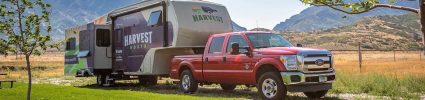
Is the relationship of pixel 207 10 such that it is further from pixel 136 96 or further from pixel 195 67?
pixel 136 96

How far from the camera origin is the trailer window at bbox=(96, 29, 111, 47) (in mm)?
20828

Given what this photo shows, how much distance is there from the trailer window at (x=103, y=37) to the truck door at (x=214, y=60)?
661 centimetres

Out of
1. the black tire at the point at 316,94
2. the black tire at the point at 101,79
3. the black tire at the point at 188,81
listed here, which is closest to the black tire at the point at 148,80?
the black tire at the point at 101,79

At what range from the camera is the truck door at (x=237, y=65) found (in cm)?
1390

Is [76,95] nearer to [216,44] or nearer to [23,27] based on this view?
[23,27]

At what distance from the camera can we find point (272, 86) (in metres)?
13.1

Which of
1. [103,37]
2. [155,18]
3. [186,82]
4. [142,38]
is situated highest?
[155,18]

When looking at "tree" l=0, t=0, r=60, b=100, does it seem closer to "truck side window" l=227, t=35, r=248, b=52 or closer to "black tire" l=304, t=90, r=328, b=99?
"truck side window" l=227, t=35, r=248, b=52

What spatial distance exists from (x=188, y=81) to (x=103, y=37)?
5.85 metres

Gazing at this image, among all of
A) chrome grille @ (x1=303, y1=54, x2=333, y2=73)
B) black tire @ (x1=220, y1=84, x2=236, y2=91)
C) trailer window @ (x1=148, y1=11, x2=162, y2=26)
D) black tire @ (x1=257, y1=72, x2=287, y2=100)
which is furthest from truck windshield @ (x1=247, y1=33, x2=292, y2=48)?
trailer window @ (x1=148, y1=11, x2=162, y2=26)

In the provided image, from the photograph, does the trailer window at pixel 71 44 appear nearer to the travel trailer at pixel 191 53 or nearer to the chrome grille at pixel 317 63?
the travel trailer at pixel 191 53

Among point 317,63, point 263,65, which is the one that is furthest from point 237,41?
point 317,63

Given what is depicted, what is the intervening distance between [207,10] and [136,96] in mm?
4992

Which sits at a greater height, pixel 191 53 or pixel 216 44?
pixel 216 44
